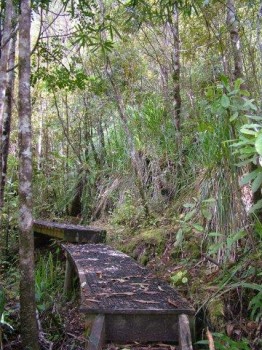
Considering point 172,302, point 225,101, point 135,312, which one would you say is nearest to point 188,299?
point 172,302

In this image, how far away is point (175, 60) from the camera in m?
7.13

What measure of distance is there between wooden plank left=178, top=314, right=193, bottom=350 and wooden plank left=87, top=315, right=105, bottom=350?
56 centimetres

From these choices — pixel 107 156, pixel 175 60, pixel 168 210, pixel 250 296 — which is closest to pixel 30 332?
pixel 250 296

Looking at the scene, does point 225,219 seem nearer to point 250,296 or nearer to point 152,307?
point 250,296

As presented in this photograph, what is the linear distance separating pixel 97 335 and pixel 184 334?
62 centimetres

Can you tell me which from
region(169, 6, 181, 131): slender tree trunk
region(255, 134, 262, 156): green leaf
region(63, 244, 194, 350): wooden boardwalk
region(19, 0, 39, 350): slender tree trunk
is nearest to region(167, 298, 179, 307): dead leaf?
region(63, 244, 194, 350): wooden boardwalk

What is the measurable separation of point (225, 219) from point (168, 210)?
7.68 ft

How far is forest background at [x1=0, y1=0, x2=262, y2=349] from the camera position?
131 inches

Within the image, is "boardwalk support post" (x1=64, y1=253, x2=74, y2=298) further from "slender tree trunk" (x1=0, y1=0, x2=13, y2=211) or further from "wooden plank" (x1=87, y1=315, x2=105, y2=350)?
"wooden plank" (x1=87, y1=315, x2=105, y2=350)

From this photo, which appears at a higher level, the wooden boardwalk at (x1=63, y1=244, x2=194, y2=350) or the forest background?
the forest background

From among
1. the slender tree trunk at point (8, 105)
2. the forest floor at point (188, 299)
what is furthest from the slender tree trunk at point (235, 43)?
the slender tree trunk at point (8, 105)

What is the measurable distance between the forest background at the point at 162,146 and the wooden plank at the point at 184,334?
0.20m

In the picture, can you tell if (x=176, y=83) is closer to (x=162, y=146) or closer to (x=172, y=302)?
(x=162, y=146)

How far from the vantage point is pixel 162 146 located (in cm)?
755
